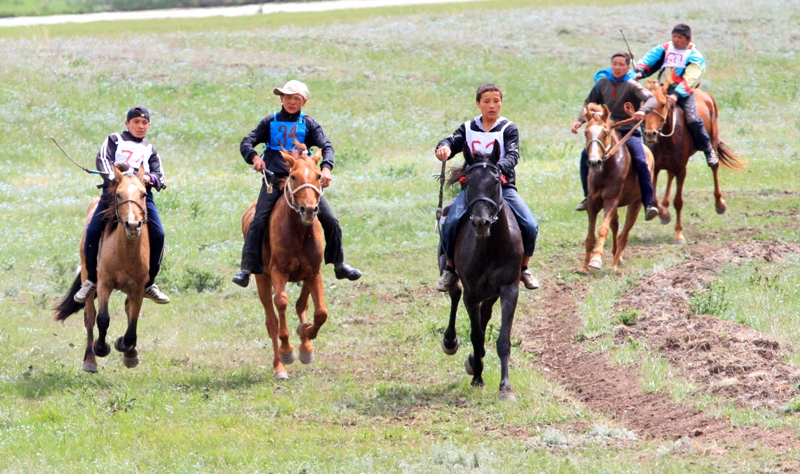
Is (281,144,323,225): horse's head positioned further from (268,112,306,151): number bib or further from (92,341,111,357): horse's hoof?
(92,341,111,357): horse's hoof

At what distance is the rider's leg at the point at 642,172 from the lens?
15.5 metres

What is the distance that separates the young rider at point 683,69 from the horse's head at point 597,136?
2.48m

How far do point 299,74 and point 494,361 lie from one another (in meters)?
24.1

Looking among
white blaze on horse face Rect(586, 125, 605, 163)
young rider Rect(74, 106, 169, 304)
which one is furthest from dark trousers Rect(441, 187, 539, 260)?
white blaze on horse face Rect(586, 125, 605, 163)

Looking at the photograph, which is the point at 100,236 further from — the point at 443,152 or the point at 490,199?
the point at 490,199

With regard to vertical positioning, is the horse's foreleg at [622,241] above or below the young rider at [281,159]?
below

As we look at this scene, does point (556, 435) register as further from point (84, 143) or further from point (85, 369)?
point (84, 143)

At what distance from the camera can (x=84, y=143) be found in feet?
88.2

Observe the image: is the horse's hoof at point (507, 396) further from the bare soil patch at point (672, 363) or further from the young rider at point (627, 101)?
the young rider at point (627, 101)

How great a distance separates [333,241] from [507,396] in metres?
2.96

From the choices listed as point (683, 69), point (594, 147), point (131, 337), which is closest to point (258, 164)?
point (131, 337)

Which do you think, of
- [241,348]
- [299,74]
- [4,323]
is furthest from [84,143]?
[241,348]

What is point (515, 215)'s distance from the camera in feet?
33.8

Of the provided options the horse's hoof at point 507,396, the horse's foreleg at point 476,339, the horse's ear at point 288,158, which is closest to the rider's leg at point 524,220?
the horse's foreleg at point 476,339
